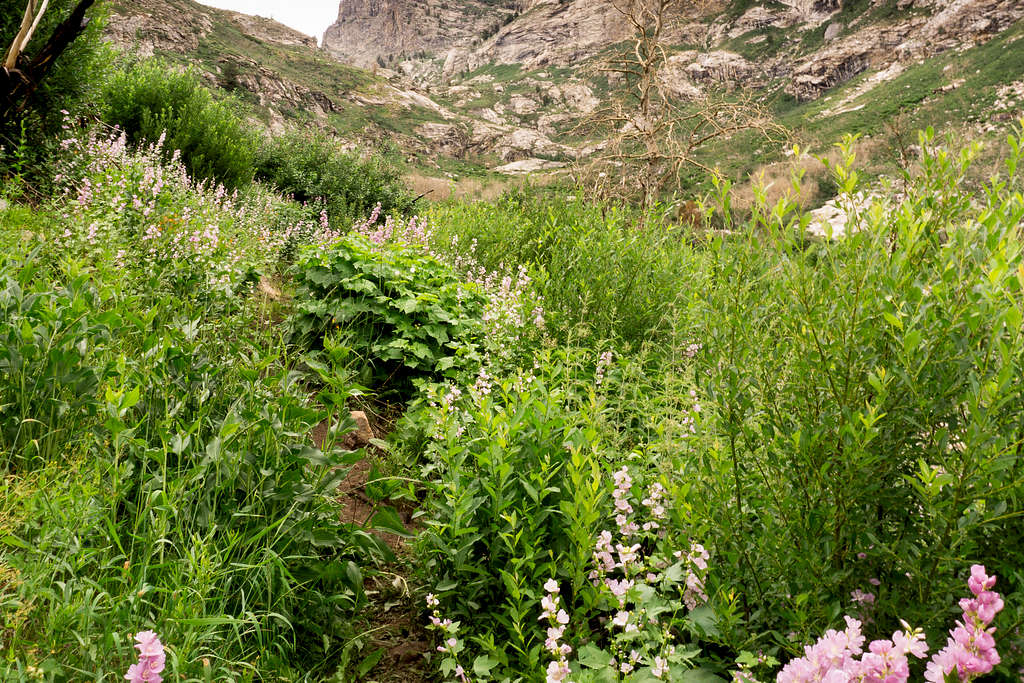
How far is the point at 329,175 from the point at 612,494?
40.0ft

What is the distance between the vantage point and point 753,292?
1852mm

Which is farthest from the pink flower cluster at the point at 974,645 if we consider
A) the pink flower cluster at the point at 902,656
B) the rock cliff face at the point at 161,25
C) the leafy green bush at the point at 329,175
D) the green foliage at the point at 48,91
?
the rock cliff face at the point at 161,25

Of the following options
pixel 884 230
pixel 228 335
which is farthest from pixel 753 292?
pixel 228 335

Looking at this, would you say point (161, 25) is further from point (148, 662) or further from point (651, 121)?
point (148, 662)

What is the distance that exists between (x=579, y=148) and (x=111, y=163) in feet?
21.6

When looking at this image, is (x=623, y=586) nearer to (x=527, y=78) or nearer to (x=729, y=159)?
(x=729, y=159)

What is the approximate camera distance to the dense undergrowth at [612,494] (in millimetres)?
1376

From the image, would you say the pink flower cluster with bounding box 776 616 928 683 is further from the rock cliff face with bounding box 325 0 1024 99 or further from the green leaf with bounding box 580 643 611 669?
the rock cliff face with bounding box 325 0 1024 99

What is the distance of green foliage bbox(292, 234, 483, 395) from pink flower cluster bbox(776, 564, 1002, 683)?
113 inches

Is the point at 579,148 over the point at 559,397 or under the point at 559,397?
over

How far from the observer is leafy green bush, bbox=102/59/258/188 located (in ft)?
28.9

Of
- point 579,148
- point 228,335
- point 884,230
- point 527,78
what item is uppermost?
point 527,78

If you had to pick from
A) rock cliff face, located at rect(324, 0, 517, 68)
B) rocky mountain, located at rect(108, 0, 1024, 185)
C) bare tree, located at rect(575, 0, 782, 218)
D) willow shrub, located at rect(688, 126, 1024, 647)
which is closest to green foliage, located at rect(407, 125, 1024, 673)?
willow shrub, located at rect(688, 126, 1024, 647)

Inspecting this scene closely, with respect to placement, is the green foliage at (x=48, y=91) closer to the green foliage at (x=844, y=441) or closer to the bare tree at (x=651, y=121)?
the green foliage at (x=844, y=441)
